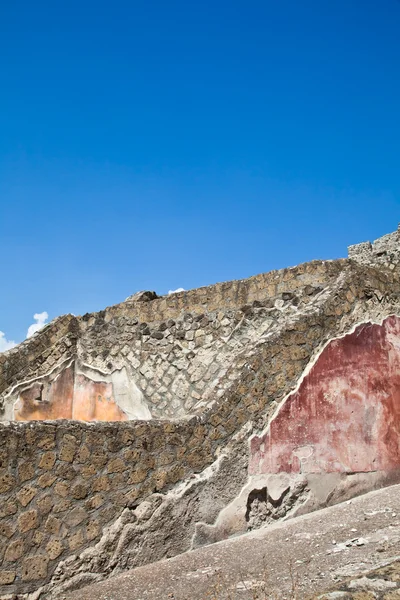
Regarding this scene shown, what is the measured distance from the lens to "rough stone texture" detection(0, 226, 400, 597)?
11.3ft

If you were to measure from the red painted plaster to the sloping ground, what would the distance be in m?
0.52

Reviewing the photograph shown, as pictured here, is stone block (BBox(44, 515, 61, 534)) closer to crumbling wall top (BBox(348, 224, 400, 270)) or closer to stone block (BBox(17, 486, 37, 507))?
stone block (BBox(17, 486, 37, 507))

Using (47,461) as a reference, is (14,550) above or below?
below

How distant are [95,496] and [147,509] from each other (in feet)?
1.36

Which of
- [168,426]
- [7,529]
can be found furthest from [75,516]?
[168,426]

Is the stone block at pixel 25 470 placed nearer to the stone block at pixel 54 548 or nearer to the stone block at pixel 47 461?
the stone block at pixel 47 461

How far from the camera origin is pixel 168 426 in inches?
161

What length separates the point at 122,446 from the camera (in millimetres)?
3854

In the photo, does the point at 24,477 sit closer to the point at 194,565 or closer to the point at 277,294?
the point at 194,565

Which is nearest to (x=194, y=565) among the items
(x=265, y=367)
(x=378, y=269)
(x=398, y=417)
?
(x=265, y=367)

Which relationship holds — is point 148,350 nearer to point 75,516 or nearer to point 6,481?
point 75,516

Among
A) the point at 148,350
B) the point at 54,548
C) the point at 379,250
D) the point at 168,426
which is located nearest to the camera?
the point at 54,548

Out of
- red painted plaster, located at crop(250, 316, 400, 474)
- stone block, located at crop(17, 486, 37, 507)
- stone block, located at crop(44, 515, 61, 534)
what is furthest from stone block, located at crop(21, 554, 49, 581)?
red painted plaster, located at crop(250, 316, 400, 474)

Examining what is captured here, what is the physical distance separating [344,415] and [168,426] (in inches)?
67.3
